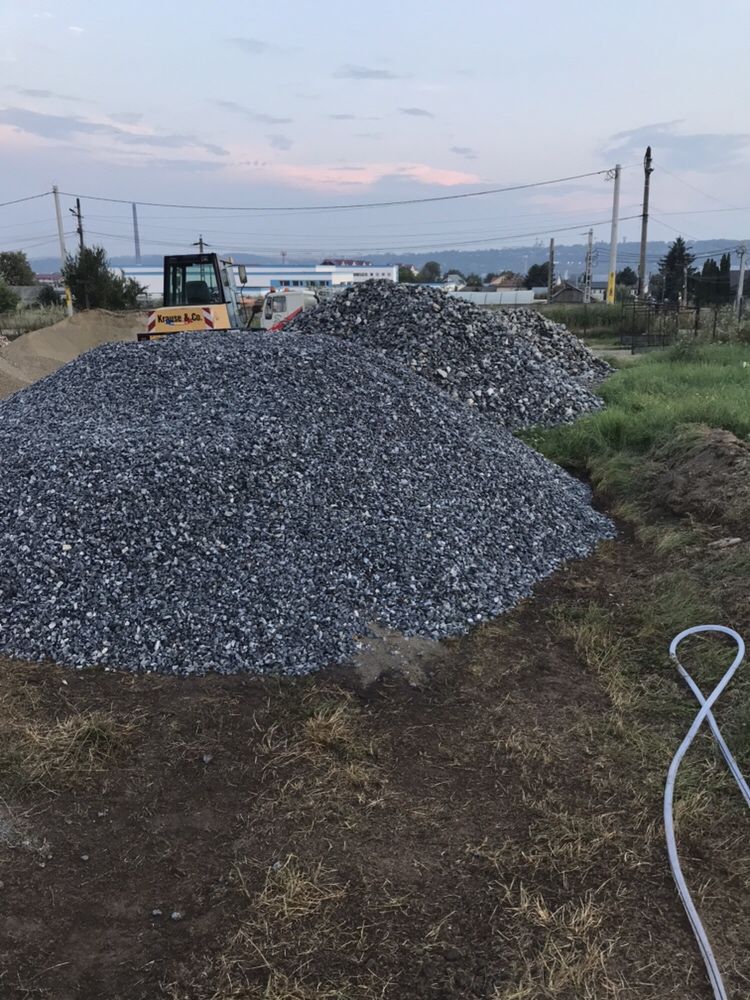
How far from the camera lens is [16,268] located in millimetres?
42750

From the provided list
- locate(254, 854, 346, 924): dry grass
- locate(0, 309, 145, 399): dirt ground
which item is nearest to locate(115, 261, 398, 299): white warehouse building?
locate(0, 309, 145, 399): dirt ground

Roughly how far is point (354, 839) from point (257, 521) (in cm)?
226

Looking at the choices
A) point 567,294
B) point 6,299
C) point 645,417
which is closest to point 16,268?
point 6,299

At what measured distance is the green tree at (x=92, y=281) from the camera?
83.6 ft

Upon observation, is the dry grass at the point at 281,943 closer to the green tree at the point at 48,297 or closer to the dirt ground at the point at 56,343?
the dirt ground at the point at 56,343

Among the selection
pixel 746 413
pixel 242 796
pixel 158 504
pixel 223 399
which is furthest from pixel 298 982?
pixel 746 413

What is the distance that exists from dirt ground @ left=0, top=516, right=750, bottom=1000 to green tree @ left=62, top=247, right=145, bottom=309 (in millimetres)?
24707

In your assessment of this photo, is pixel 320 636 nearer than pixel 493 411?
Yes

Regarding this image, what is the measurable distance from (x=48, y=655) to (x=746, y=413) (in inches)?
259

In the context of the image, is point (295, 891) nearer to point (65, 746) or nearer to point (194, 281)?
point (65, 746)

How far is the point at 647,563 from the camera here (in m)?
4.96

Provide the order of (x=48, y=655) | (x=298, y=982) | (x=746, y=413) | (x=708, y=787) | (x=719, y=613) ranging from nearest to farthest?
(x=298, y=982) → (x=708, y=787) → (x=48, y=655) → (x=719, y=613) → (x=746, y=413)

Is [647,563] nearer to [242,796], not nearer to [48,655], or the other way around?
[242,796]

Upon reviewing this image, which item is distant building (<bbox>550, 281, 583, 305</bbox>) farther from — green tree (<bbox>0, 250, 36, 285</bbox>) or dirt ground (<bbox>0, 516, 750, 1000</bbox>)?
dirt ground (<bbox>0, 516, 750, 1000</bbox>)
